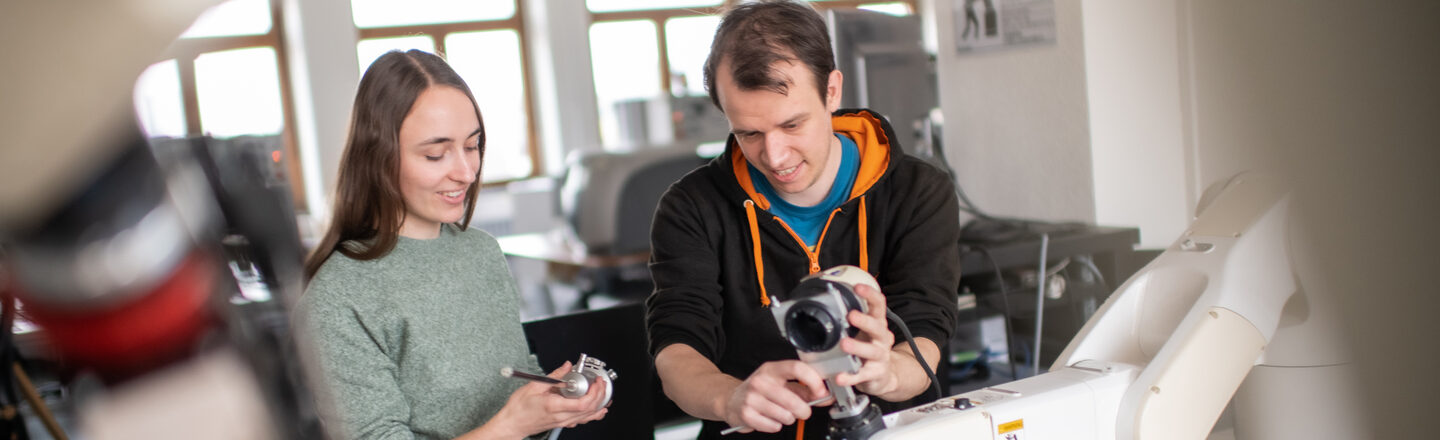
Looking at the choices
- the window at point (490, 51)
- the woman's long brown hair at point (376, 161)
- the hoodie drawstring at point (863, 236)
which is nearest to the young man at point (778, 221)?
the hoodie drawstring at point (863, 236)

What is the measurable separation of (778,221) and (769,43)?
0.80ft

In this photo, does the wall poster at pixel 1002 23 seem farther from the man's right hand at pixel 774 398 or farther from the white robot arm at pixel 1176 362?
the man's right hand at pixel 774 398

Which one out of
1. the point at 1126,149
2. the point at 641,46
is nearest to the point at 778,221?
the point at 1126,149

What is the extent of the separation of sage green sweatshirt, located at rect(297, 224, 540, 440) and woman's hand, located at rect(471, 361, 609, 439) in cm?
10

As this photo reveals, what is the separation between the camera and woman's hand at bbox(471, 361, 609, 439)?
3.67ft

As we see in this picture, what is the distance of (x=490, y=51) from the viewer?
7133 mm

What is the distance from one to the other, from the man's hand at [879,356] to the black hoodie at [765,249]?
0.14 m

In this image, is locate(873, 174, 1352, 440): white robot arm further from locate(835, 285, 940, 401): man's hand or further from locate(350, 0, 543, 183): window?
locate(350, 0, 543, 183): window

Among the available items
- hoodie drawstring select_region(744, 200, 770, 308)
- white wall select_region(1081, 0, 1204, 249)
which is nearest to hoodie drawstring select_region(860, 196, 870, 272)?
hoodie drawstring select_region(744, 200, 770, 308)

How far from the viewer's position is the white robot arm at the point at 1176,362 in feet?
2.93

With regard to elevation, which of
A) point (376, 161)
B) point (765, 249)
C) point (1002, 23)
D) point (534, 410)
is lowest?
point (534, 410)

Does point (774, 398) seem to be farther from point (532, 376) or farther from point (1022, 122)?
point (1022, 122)

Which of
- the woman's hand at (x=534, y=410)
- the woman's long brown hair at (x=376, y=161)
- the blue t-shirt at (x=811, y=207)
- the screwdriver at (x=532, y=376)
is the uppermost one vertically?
the woman's long brown hair at (x=376, y=161)

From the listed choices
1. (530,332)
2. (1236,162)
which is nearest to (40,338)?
(1236,162)
